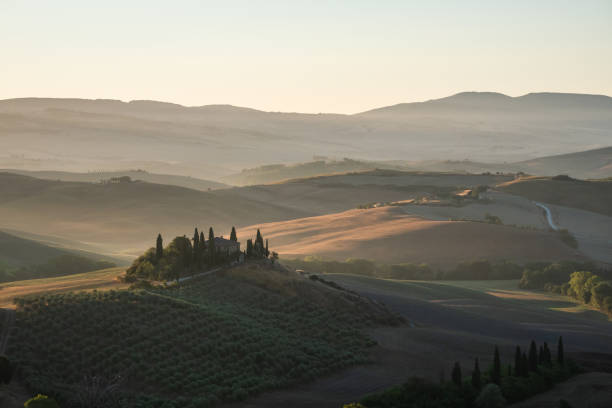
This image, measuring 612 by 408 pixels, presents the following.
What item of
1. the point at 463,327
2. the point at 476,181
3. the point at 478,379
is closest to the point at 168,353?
the point at 478,379

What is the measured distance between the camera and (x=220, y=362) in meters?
40.5

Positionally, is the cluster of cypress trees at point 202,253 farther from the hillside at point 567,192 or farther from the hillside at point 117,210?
the hillside at point 567,192

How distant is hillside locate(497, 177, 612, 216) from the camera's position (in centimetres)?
15423

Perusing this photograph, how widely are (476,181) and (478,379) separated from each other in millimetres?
166264

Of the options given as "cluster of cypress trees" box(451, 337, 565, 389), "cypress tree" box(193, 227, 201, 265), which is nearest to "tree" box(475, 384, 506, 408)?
"cluster of cypress trees" box(451, 337, 565, 389)

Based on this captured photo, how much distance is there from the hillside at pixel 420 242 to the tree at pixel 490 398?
6767cm

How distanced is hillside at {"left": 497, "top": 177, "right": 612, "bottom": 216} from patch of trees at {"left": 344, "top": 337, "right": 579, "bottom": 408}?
12003 cm

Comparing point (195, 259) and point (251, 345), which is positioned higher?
point (195, 259)

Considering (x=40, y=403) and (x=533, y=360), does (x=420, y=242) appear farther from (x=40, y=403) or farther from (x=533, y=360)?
(x=40, y=403)

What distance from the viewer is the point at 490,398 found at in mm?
34156

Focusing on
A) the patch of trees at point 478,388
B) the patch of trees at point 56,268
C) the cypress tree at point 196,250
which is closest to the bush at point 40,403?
the patch of trees at point 478,388

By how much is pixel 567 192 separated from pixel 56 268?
11638 centimetres

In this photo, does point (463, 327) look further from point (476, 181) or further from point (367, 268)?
point (476, 181)

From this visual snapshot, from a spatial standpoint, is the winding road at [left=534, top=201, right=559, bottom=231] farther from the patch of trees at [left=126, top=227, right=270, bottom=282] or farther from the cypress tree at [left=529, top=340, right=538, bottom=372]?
the cypress tree at [left=529, top=340, right=538, bottom=372]
